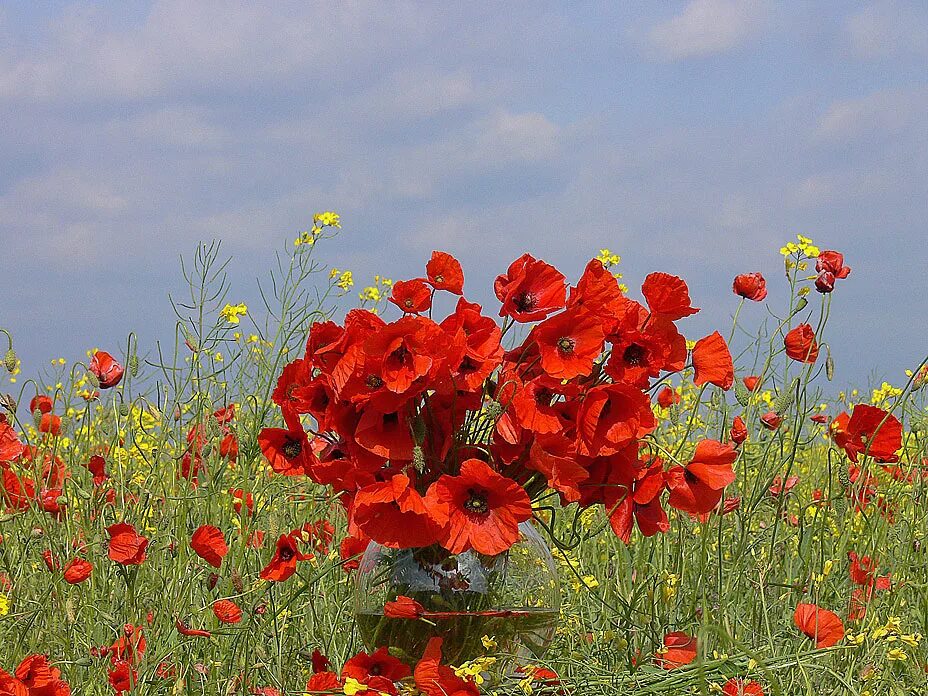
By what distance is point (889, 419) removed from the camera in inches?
63.1

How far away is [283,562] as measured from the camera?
158 centimetres

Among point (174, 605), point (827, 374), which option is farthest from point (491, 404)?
point (174, 605)

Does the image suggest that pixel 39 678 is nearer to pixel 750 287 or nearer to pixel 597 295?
pixel 597 295

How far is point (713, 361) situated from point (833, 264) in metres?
0.49

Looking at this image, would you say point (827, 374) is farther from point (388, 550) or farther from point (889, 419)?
point (388, 550)

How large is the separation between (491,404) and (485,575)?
27 centimetres

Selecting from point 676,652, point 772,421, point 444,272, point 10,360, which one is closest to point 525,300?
point 444,272

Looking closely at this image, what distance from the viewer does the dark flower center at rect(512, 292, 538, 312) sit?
137cm

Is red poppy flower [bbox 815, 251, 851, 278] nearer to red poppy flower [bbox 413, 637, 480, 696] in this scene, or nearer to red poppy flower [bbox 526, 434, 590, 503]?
red poppy flower [bbox 526, 434, 590, 503]

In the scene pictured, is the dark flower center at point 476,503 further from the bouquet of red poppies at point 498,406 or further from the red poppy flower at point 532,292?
the red poppy flower at point 532,292

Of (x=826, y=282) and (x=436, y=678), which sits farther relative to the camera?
(x=826, y=282)

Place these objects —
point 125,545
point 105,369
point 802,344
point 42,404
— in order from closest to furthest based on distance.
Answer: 1. point 125,545
2. point 802,344
3. point 105,369
4. point 42,404

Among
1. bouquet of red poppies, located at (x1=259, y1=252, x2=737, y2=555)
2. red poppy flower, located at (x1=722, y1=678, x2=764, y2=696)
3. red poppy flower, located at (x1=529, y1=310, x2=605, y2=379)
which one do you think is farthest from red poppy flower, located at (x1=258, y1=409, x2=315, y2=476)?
red poppy flower, located at (x1=722, y1=678, x2=764, y2=696)

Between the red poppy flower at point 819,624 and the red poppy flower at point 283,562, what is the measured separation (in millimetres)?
750
